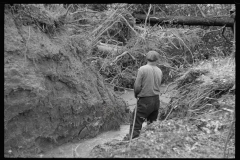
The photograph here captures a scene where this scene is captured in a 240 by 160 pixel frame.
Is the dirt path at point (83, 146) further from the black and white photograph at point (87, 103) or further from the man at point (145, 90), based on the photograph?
the man at point (145, 90)

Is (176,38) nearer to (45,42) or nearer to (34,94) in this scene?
(45,42)

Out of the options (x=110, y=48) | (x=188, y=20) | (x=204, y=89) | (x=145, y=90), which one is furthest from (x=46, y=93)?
(x=188, y=20)

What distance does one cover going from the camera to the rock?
3855 mm

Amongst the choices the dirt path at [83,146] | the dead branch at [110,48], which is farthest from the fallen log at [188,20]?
the dirt path at [83,146]

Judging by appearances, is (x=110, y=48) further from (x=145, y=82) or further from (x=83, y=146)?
(x=83, y=146)

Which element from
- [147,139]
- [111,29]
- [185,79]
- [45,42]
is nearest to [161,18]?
[111,29]

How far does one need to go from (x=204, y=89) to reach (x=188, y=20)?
572 centimetres

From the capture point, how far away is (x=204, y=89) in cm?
559

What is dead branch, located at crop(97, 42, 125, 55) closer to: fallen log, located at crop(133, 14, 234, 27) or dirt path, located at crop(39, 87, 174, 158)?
fallen log, located at crop(133, 14, 234, 27)

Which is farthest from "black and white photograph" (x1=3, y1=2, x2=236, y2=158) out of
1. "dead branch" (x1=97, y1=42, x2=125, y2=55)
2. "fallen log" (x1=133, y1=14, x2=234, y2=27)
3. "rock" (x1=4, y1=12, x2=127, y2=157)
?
"fallen log" (x1=133, y1=14, x2=234, y2=27)

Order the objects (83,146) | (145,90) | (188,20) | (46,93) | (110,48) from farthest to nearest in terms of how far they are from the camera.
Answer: (188,20)
(110,48)
(145,90)
(83,146)
(46,93)

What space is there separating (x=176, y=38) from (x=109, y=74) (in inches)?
113

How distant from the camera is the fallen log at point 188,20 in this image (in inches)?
405

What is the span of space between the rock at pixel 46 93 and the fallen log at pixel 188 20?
502 centimetres
